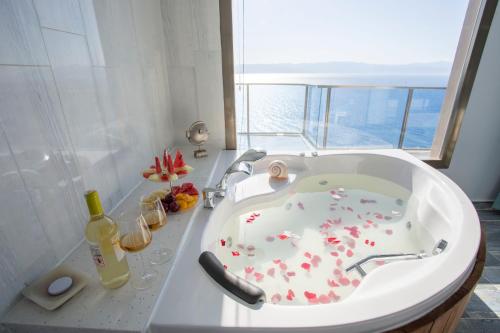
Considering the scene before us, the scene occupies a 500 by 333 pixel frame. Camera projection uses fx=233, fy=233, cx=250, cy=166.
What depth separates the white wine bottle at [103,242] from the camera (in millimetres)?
597

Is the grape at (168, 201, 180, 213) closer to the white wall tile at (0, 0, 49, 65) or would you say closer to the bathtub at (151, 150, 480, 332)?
the bathtub at (151, 150, 480, 332)

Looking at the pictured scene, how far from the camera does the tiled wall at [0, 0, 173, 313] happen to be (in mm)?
646

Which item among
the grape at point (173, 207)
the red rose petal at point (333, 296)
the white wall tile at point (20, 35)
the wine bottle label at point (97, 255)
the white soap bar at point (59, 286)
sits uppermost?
the white wall tile at point (20, 35)

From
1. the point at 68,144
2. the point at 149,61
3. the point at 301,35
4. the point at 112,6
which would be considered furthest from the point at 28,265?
the point at 301,35

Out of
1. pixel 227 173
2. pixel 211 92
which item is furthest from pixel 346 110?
pixel 227 173

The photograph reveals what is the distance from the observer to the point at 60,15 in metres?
0.83

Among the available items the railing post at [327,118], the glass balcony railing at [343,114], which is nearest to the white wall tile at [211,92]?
the glass balcony railing at [343,114]

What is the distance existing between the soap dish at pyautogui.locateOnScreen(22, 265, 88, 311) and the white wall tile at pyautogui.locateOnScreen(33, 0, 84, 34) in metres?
0.80

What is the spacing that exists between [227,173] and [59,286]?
0.85 metres

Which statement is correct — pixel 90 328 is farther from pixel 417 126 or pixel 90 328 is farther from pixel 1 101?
pixel 417 126

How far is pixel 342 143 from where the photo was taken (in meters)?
3.18

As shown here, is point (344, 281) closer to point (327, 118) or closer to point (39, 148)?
point (39, 148)

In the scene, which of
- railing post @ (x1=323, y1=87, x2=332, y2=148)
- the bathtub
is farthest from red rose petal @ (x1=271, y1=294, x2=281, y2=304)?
railing post @ (x1=323, y1=87, x2=332, y2=148)

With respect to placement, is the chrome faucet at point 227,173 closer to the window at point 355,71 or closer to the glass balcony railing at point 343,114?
the window at point 355,71
